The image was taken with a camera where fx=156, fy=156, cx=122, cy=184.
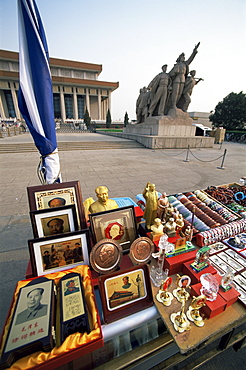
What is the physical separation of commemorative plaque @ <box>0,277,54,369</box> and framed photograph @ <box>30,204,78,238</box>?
1.51ft

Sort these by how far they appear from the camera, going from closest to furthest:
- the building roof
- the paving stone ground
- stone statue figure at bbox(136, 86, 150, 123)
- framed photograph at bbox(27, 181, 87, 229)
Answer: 1. framed photograph at bbox(27, 181, 87, 229)
2. the paving stone ground
3. stone statue figure at bbox(136, 86, 150, 123)
4. the building roof

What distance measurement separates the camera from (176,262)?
4.59ft

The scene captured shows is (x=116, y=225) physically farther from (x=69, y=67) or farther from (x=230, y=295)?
(x=69, y=67)

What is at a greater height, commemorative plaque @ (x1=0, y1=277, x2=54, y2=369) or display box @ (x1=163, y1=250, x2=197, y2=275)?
commemorative plaque @ (x1=0, y1=277, x2=54, y2=369)

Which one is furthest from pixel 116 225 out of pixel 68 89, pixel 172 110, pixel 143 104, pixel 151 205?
pixel 68 89

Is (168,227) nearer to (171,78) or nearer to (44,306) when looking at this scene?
(44,306)

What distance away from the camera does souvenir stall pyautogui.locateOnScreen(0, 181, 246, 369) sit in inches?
34.9

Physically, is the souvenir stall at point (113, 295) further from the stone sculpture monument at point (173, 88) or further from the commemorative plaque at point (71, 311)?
the stone sculpture monument at point (173, 88)

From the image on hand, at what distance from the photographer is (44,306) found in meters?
0.95

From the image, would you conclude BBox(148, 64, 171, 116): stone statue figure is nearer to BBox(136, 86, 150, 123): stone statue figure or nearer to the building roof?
BBox(136, 86, 150, 123): stone statue figure

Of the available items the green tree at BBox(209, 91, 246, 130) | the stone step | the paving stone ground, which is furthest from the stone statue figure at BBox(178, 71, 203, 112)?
the green tree at BBox(209, 91, 246, 130)

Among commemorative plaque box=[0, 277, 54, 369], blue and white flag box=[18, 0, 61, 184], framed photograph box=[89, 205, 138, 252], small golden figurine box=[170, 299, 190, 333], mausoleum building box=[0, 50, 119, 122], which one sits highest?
mausoleum building box=[0, 50, 119, 122]

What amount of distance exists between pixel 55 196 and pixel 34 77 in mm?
1338

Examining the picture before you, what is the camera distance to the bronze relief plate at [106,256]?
4.14 feet
